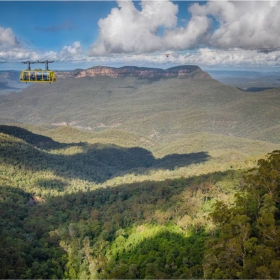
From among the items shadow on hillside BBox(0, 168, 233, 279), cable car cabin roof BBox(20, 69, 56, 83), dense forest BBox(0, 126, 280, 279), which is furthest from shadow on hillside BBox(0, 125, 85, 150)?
cable car cabin roof BBox(20, 69, 56, 83)

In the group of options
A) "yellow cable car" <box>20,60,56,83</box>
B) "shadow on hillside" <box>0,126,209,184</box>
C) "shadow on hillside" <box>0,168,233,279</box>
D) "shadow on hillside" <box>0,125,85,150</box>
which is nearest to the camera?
"shadow on hillside" <box>0,168,233,279</box>

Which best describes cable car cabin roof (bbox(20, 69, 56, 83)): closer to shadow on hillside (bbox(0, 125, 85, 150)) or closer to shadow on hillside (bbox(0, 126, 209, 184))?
shadow on hillside (bbox(0, 126, 209, 184))

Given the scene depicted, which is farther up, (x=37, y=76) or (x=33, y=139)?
(x=37, y=76)

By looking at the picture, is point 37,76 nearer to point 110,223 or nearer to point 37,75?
point 37,75

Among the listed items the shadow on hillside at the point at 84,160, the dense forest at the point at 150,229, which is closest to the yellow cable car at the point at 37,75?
the dense forest at the point at 150,229

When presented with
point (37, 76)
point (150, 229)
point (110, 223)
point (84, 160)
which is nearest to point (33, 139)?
point (84, 160)

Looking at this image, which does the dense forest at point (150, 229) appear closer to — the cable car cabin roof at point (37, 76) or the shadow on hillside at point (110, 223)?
the shadow on hillside at point (110, 223)
